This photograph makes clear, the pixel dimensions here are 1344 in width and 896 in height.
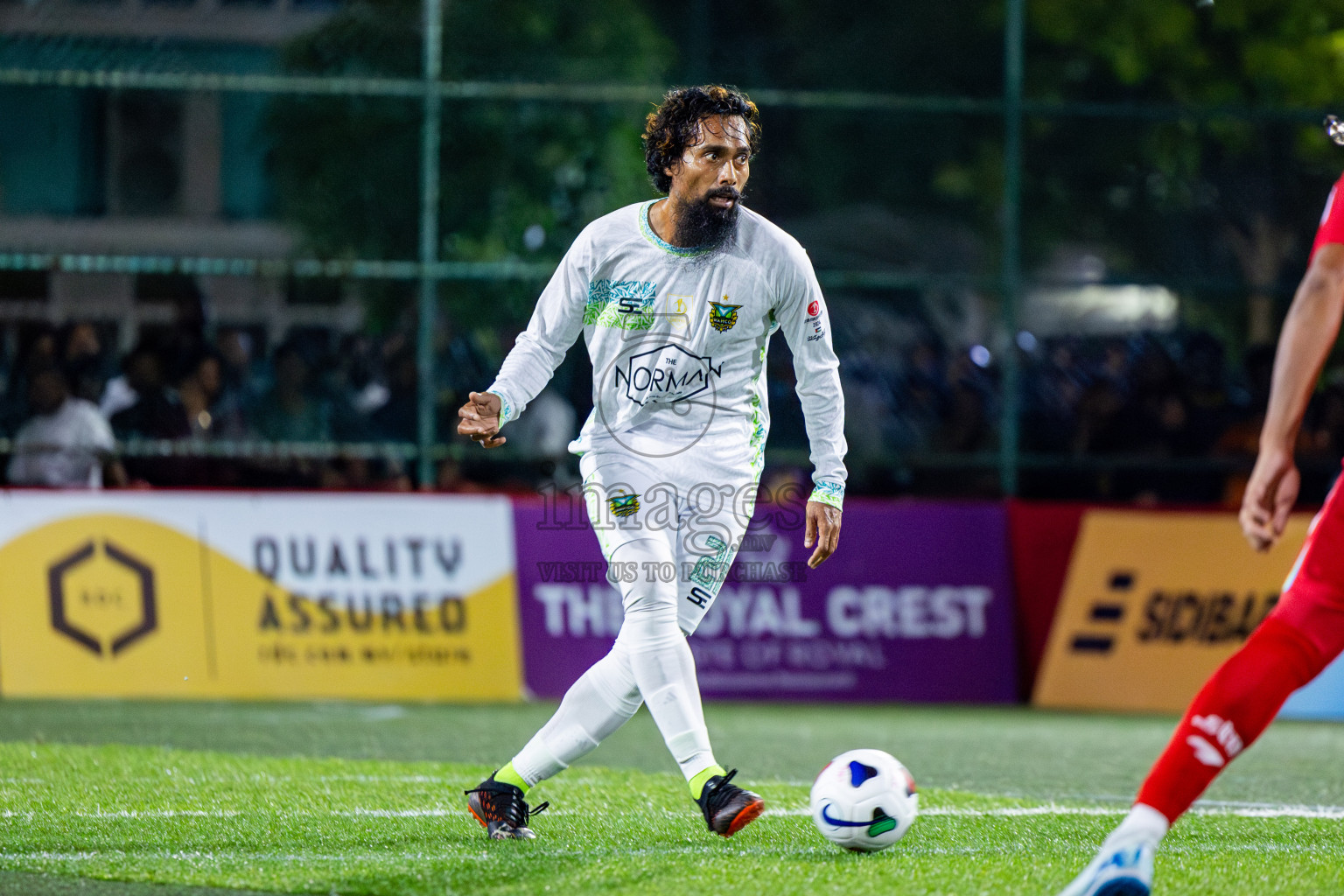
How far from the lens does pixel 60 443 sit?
40.0 ft

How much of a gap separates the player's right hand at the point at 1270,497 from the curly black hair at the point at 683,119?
2.33 metres

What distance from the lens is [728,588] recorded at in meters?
11.5

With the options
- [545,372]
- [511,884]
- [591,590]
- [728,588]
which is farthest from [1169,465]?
[511,884]

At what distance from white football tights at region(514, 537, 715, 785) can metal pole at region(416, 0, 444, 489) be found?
23.4 feet

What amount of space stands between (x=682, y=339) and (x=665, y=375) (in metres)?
0.12

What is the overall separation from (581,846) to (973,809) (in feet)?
5.48

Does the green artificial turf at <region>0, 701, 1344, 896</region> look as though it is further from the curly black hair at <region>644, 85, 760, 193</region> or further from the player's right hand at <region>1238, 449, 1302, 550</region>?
the curly black hair at <region>644, 85, 760, 193</region>

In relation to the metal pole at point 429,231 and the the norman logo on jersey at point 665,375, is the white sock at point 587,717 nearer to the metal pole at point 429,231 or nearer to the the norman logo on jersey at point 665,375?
the the norman logo on jersey at point 665,375

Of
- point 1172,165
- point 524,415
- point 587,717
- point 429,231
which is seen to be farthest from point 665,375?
point 1172,165

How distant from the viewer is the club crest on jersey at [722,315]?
566 cm

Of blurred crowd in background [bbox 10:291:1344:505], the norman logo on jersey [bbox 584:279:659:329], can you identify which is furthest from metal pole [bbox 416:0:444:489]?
the norman logo on jersey [bbox 584:279:659:329]

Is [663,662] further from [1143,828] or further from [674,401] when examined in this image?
[1143,828]

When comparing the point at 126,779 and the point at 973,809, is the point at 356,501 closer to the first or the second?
the point at 126,779

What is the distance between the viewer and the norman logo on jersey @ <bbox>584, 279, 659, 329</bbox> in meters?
5.68
